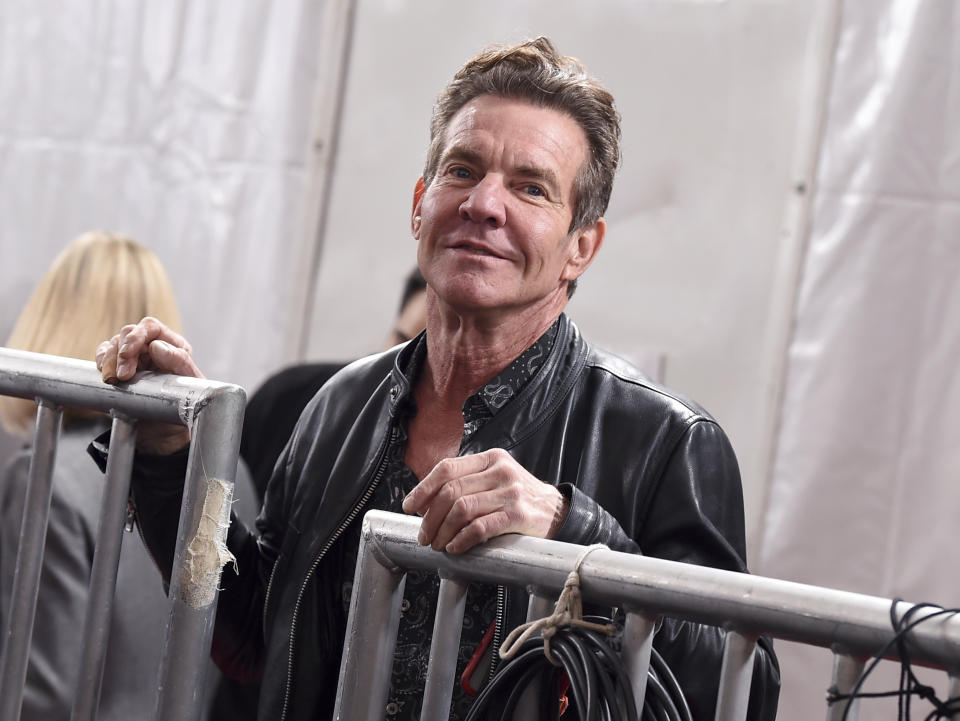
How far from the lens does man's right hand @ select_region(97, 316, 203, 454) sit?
1.34 meters

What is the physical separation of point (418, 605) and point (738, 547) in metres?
0.42

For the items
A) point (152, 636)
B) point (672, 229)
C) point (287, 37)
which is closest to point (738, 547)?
point (152, 636)

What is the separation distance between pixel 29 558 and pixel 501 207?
72 cm

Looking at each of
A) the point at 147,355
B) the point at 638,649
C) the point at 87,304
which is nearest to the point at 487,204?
the point at 147,355

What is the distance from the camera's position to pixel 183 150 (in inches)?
163

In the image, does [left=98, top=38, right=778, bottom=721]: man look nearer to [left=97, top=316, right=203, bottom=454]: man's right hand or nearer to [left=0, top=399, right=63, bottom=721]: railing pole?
[left=97, top=316, right=203, bottom=454]: man's right hand

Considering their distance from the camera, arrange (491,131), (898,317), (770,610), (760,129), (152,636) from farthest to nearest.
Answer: (760,129)
(898,317)
(152,636)
(491,131)
(770,610)

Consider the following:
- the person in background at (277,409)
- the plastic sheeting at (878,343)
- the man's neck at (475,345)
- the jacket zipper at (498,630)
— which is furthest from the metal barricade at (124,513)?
the plastic sheeting at (878,343)

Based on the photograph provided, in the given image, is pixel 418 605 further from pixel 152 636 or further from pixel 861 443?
pixel 861 443

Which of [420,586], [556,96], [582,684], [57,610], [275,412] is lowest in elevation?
[57,610]

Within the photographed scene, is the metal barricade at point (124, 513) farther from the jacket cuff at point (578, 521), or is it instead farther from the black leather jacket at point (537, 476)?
the jacket cuff at point (578, 521)

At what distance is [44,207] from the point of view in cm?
442

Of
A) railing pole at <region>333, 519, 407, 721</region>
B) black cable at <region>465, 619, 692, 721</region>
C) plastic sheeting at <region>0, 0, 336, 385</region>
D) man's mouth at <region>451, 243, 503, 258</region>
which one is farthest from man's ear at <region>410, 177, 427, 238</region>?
plastic sheeting at <region>0, 0, 336, 385</region>

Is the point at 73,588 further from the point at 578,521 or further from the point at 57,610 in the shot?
the point at 578,521
